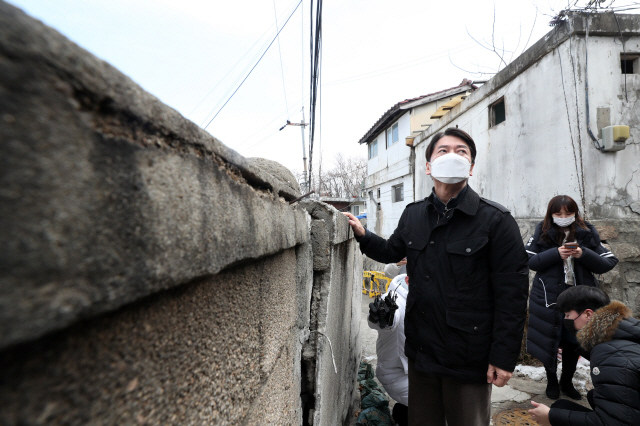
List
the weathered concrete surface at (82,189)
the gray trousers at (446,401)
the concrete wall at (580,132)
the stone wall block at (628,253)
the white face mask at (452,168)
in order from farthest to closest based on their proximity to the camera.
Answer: the concrete wall at (580,132), the stone wall block at (628,253), the white face mask at (452,168), the gray trousers at (446,401), the weathered concrete surface at (82,189)

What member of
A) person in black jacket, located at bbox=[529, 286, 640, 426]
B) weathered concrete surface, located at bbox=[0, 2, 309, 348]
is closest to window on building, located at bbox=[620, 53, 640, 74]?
person in black jacket, located at bbox=[529, 286, 640, 426]

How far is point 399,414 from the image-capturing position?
2.95 m

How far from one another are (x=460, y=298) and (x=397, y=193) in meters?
12.1

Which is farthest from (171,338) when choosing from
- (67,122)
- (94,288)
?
(67,122)

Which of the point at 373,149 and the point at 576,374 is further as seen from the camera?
the point at 373,149

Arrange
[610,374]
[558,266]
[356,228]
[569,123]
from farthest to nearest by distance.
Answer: [569,123] < [558,266] < [356,228] < [610,374]

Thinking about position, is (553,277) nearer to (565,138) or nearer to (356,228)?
(356,228)

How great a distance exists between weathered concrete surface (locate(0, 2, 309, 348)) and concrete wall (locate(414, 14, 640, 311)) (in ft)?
17.7

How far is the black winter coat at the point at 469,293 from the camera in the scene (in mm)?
1739

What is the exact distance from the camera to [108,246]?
37cm

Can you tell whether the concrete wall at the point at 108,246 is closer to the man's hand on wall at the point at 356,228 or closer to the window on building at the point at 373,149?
the man's hand on wall at the point at 356,228

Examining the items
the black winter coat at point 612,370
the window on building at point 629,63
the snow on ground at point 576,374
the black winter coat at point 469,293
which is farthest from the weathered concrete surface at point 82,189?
the window on building at point 629,63

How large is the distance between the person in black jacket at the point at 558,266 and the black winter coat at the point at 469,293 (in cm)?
165

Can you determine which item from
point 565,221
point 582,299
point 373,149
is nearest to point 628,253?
point 565,221
